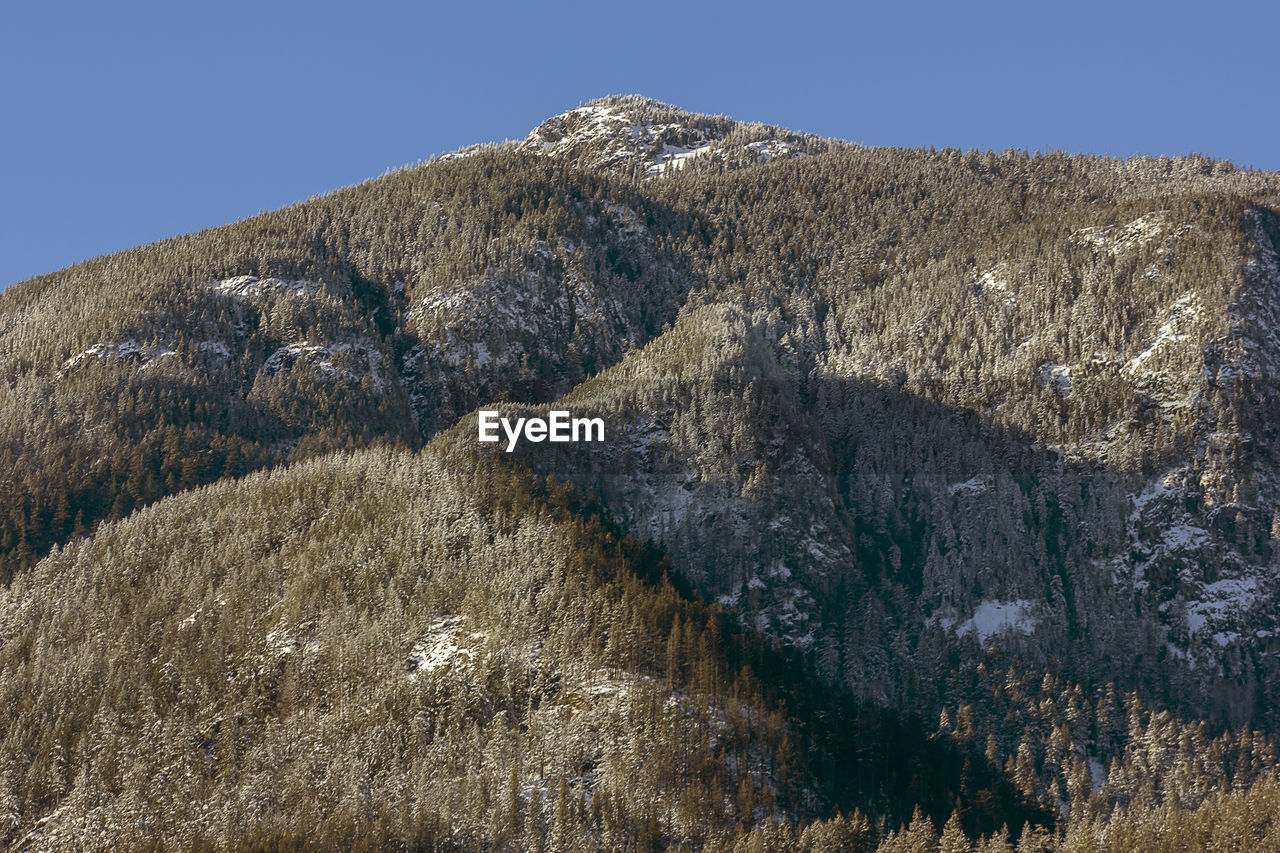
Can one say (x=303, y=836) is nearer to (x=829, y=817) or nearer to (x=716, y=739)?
(x=716, y=739)

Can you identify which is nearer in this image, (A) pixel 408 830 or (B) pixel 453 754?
(A) pixel 408 830

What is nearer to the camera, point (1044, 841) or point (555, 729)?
point (1044, 841)

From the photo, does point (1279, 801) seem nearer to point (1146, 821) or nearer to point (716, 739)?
point (1146, 821)

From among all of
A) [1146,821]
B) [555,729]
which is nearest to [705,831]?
[555,729]

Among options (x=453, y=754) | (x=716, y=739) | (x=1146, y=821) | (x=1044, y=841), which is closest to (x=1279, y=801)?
(x=1146, y=821)

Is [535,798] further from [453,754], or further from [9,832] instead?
[9,832]

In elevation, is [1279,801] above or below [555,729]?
below

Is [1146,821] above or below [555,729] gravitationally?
below
